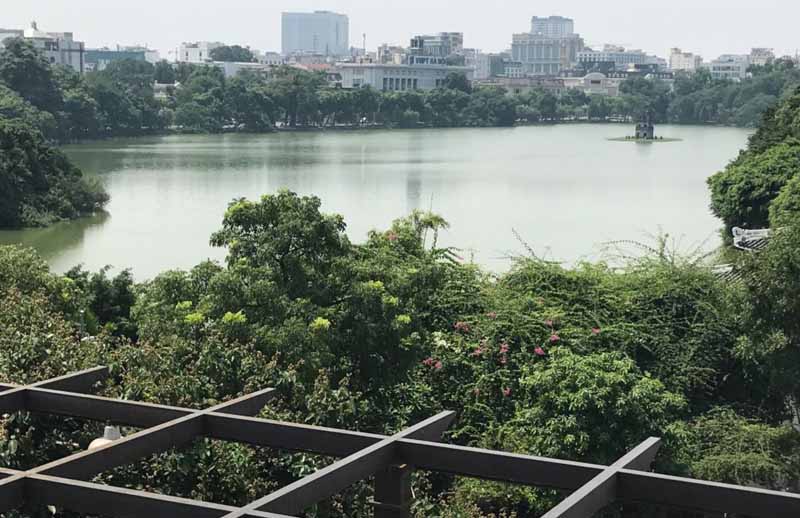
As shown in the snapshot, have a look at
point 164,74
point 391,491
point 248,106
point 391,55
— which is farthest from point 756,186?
point 391,55

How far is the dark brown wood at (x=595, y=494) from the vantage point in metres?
2.20

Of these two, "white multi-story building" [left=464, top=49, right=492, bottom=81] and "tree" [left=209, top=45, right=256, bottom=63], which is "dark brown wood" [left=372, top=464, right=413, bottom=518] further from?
"white multi-story building" [left=464, top=49, right=492, bottom=81]

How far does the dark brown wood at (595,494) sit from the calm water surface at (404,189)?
894cm

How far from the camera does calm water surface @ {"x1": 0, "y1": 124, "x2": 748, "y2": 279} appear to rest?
18844 millimetres

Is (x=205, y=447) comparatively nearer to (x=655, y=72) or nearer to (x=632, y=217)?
(x=632, y=217)

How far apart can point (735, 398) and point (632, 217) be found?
14.6 metres

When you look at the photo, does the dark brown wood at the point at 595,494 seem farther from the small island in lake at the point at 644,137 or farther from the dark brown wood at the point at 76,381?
the small island in lake at the point at 644,137

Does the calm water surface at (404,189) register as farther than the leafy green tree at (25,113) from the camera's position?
No

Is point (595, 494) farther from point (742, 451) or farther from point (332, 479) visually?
point (742, 451)

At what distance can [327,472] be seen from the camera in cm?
245

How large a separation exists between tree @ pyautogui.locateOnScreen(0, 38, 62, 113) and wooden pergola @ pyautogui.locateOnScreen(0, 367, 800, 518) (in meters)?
41.1

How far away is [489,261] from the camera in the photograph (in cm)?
1608

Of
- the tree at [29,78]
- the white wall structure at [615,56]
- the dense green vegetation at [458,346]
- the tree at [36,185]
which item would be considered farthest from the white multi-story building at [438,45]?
the dense green vegetation at [458,346]

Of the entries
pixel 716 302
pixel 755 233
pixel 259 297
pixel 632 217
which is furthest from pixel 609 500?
pixel 632 217
